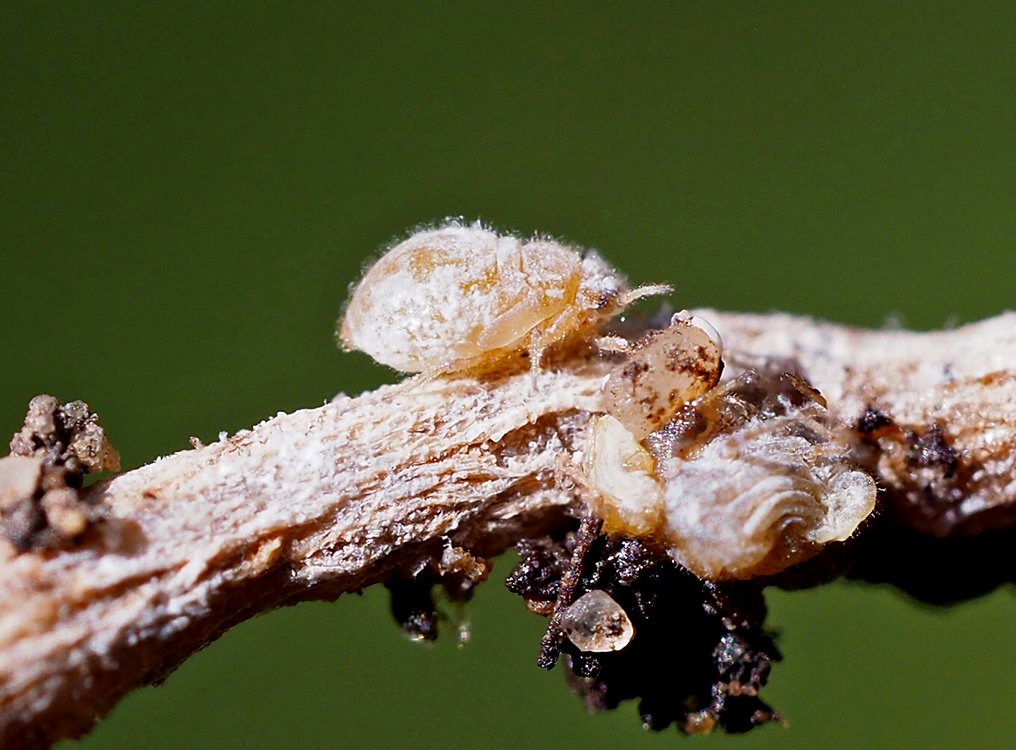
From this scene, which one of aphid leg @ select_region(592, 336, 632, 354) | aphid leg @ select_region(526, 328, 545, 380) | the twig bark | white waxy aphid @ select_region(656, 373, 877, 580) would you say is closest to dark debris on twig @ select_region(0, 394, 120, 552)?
the twig bark

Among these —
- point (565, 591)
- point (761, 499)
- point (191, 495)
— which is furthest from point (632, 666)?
point (191, 495)

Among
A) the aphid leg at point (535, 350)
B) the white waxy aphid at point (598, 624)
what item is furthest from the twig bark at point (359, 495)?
the white waxy aphid at point (598, 624)

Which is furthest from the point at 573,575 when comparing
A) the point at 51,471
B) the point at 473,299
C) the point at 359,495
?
the point at 51,471

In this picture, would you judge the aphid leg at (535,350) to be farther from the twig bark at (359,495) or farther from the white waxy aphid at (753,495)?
the white waxy aphid at (753,495)

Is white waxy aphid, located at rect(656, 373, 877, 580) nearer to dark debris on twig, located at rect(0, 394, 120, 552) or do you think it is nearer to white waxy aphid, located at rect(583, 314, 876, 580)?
white waxy aphid, located at rect(583, 314, 876, 580)

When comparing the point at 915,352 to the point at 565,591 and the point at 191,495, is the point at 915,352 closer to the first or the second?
the point at 565,591

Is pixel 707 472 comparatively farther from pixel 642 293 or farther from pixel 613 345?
pixel 642 293
